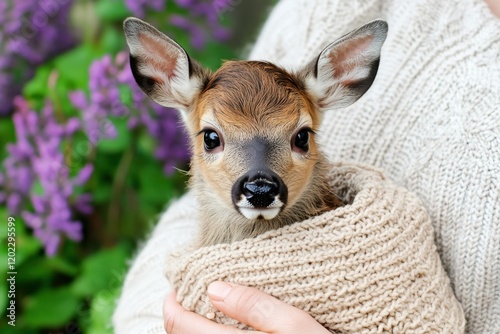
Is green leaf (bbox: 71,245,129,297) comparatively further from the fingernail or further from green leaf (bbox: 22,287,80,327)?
the fingernail

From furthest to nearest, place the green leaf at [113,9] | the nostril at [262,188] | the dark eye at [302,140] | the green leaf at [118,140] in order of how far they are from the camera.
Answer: the green leaf at [113,9]
the green leaf at [118,140]
the dark eye at [302,140]
the nostril at [262,188]

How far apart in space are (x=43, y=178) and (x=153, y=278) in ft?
2.04

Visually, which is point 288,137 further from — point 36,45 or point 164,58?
point 36,45

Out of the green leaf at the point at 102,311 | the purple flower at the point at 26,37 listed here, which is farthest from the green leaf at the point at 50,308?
the purple flower at the point at 26,37

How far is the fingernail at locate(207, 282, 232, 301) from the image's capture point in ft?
4.07

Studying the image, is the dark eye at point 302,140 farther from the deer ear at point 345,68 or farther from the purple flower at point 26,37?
the purple flower at point 26,37

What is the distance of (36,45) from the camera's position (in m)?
2.50

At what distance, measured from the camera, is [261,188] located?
121 cm

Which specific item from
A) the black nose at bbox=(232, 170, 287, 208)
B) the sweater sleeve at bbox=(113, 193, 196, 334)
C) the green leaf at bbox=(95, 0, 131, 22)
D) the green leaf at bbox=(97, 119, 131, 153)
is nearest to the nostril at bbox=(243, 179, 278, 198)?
the black nose at bbox=(232, 170, 287, 208)

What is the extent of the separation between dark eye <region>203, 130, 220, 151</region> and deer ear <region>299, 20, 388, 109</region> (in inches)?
9.6

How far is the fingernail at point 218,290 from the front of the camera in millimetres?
1239

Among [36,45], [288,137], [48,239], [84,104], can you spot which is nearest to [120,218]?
[48,239]

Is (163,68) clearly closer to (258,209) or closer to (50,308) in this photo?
(258,209)

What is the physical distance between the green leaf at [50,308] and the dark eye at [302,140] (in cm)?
130
